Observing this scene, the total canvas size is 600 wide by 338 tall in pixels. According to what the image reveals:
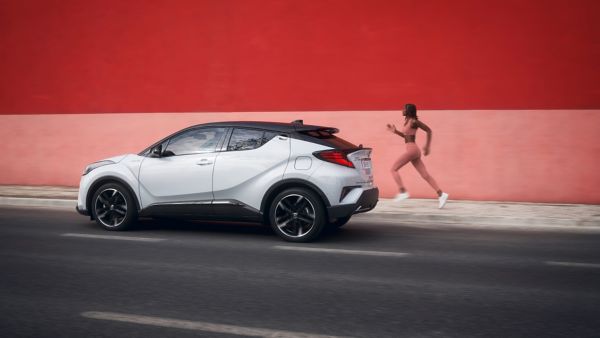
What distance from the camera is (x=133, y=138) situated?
15305 millimetres

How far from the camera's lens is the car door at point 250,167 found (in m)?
8.56

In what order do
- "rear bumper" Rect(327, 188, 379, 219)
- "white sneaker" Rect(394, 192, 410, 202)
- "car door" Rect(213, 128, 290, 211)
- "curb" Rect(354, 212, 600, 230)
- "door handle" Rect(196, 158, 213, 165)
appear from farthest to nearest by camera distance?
"white sneaker" Rect(394, 192, 410, 202)
"curb" Rect(354, 212, 600, 230)
"door handle" Rect(196, 158, 213, 165)
"car door" Rect(213, 128, 290, 211)
"rear bumper" Rect(327, 188, 379, 219)

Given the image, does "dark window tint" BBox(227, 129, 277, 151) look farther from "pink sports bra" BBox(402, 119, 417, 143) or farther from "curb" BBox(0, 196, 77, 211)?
"curb" BBox(0, 196, 77, 211)

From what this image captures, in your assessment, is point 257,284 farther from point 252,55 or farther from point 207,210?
point 252,55

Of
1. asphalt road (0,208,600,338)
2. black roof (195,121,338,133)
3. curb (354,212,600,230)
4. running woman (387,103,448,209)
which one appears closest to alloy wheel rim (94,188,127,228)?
asphalt road (0,208,600,338)

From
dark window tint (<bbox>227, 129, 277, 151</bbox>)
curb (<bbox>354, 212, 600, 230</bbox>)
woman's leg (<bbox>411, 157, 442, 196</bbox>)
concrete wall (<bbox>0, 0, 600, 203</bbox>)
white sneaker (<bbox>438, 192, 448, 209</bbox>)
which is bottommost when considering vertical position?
curb (<bbox>354, 212, 600, 230</bbox>)

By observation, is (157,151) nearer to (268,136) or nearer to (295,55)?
(268,136)

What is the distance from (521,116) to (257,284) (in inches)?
329

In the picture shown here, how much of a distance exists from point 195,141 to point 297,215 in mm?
1837

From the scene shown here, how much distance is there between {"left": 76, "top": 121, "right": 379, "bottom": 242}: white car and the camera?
329 inches

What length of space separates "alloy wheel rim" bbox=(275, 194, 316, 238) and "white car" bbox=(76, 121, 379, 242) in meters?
0.01

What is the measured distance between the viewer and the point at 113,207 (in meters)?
9.42

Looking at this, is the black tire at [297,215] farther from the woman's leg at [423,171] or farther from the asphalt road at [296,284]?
the woman's leg at [423,171]

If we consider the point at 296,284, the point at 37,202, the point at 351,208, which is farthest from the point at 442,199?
the point at 37,202
